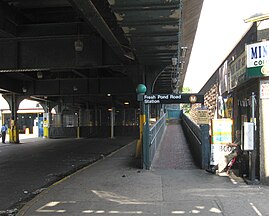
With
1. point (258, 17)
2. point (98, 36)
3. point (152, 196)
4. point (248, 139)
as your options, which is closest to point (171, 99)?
point (248, 139)

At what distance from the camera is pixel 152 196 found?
8.50m

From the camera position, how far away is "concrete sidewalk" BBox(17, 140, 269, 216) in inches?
289

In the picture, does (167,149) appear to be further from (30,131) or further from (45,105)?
(30,131)

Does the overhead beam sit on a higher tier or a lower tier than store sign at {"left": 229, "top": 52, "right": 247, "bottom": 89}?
higher

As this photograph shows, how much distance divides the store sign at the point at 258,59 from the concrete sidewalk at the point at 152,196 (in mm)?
2714

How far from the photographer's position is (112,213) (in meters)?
7.16

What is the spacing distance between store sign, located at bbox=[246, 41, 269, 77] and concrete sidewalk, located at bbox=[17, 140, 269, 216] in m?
2.71

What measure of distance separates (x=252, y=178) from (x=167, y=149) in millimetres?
Answer: 9199

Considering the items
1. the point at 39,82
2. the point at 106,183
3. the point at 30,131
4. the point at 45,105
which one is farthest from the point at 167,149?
the point at 30,131

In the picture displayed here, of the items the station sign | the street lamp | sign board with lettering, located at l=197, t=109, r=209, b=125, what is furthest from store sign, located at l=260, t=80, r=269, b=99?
sign board with lettering, located at l=197, t=109, r=209, b=125

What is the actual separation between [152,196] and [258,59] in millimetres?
4136

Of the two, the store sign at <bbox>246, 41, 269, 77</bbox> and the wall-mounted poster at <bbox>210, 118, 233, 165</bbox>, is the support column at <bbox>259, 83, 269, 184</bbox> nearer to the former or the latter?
the store sign at <bbox>246, 41, 269, 77</bbox>

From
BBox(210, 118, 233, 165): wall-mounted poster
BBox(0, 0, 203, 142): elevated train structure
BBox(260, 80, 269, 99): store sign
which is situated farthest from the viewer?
BBox(210, 118, 233, 165): wall-mounted poster


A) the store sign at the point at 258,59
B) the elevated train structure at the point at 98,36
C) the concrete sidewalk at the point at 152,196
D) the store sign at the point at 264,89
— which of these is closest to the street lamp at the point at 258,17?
the store sign at the point at 258,59
